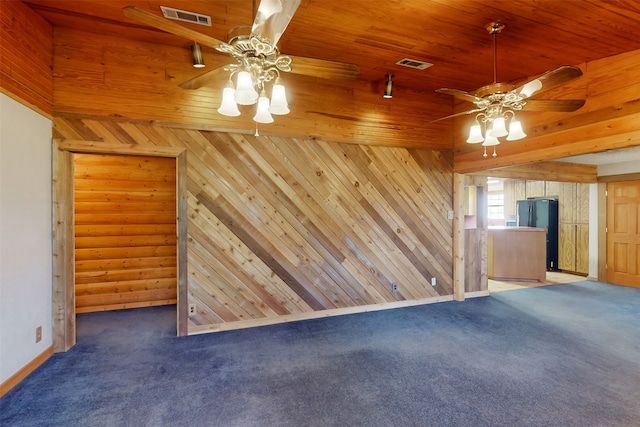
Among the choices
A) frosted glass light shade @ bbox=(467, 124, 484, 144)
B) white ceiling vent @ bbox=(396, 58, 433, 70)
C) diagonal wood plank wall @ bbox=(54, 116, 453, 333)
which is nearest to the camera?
frosted glass light shade @ bbox=(467, 124, 484, 144)

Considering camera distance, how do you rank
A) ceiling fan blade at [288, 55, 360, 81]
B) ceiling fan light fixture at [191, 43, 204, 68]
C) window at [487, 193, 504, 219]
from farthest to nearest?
window at [487, 193, 504, 219], ceiling fan light fixture at [191, 43, 204, 68], ceiling fan blade at [288, 55, 360, 81]

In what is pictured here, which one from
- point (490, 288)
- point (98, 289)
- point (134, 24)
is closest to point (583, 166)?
point (490, 288)

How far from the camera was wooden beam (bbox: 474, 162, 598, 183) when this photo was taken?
539 cm

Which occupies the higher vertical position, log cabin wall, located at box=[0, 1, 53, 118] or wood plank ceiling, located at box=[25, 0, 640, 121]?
wood plank ceiling, located at box=[25, 0, 640, 121]

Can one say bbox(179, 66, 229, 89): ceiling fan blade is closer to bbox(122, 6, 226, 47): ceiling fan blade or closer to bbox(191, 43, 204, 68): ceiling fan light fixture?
bbox(122, 6, 226, 47): ceiling fan blade

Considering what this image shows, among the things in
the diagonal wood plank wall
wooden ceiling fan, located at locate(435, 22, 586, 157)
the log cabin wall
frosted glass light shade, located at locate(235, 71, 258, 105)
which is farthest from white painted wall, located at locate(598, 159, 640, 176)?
the log cabin wall

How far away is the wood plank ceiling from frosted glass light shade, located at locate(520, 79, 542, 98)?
76cm

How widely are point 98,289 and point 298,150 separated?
3517 mm

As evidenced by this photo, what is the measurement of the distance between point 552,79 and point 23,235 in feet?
14.6

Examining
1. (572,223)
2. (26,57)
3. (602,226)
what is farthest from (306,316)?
(572,223)

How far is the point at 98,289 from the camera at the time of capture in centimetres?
434

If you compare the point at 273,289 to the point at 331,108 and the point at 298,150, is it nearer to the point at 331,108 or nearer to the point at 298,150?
the point at 298,150

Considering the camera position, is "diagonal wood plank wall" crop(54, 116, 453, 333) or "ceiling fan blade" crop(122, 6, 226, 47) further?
"diagonal wood plank wall" crop(54, 116, 453, 333)

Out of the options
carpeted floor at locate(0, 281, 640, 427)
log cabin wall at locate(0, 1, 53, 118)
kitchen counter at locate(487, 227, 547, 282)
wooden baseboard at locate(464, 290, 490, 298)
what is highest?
log cabin wall at locate(0, 1, 53, 118)
